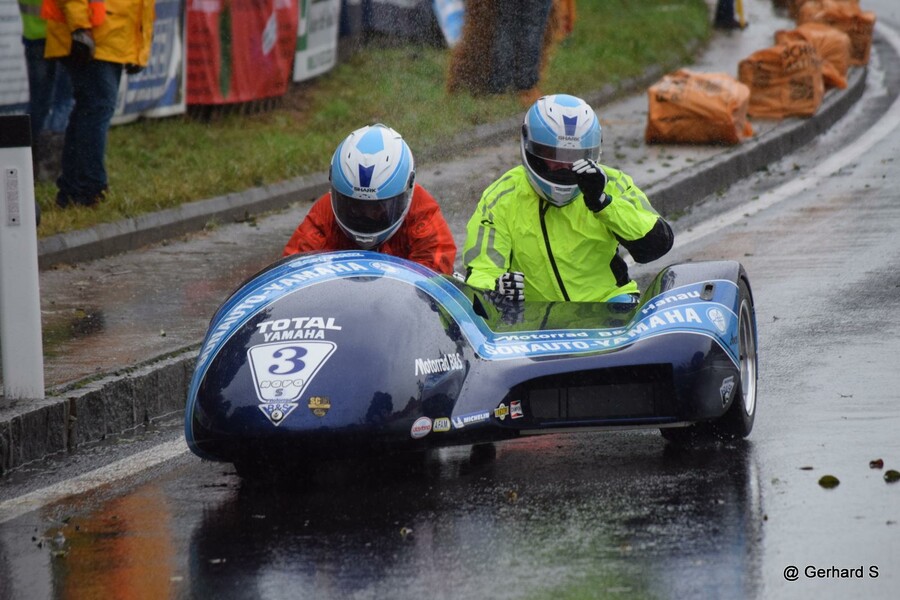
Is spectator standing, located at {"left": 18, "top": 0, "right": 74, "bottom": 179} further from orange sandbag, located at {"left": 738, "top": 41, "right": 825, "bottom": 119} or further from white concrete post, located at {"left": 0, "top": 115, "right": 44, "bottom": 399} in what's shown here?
orange sandbag, located at {"left": 738, "top": 41, "right": 825, "bottom": 119}

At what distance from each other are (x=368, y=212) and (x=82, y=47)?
16.6 ft

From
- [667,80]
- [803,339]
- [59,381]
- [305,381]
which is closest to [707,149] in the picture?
[667,80]

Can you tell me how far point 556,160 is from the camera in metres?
7.21

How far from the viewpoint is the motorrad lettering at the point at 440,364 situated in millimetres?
5895

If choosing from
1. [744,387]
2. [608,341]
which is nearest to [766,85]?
[744,387]

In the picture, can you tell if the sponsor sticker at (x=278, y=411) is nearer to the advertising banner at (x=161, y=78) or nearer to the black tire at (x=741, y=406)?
the black tire at (x=741, y=406)

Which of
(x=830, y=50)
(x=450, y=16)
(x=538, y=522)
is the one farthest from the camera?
(x=450, y=16)

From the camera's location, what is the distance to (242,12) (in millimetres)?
17188

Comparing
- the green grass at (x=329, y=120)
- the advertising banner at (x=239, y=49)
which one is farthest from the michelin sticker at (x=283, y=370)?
the advertising banner at (x=239, y=49)

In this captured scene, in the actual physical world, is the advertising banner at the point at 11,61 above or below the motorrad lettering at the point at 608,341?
below

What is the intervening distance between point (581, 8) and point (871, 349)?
1982cm

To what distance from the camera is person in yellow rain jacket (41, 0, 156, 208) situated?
11.3 metres

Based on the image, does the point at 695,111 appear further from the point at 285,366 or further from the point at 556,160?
the point at 285,366

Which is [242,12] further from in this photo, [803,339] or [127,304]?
[803,339]
